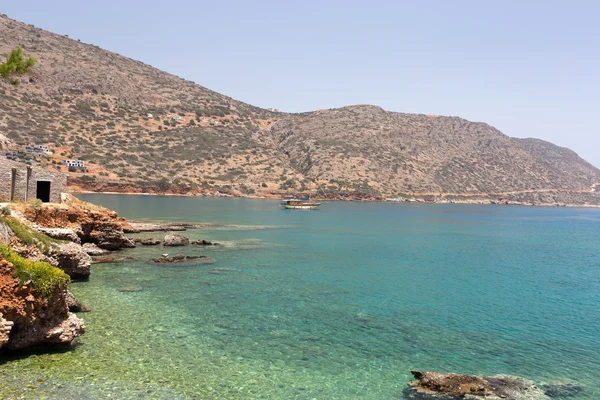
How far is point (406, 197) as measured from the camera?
13775cm

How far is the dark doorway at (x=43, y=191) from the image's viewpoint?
3120 centimetres

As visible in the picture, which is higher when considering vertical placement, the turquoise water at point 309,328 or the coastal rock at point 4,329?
the coastal rock at point 4,329

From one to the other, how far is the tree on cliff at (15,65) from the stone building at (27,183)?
6930 mm

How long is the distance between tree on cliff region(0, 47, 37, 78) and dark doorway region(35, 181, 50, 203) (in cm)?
1063

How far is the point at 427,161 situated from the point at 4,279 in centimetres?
15553

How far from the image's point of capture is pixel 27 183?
2859 cm

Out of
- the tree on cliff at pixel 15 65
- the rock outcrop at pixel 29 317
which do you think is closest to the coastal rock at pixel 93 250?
the tree on cliff at pixel 15 65

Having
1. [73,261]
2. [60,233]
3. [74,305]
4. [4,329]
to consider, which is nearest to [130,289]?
[73,261]

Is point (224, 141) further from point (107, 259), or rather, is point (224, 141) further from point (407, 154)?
point (107, 259)

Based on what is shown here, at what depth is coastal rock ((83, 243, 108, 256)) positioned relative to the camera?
2978cm

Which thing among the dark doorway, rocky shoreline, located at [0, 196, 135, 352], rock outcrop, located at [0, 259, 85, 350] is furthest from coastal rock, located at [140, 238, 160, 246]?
rock outcrop, located at [0, 259, 85, 350]

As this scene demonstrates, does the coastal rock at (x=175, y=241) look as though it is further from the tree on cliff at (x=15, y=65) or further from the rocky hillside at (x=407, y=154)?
the rocky hillside at (x=407, y=154)

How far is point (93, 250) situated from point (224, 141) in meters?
111

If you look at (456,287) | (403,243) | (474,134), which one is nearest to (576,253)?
(403,243)
